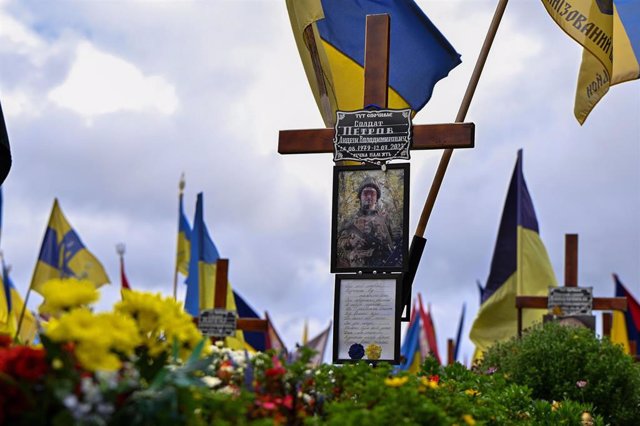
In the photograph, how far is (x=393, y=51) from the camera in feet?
33.4

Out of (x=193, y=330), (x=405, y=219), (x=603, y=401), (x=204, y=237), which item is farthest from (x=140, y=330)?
(x=204, y=237)

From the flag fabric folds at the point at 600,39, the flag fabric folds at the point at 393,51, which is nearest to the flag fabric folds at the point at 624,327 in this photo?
the flag fabric folds at the point at 600,39

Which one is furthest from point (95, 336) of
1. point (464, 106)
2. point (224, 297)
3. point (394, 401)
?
point (224, 297)

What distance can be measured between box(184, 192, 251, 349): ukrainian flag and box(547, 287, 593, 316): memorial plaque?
706 centimetres

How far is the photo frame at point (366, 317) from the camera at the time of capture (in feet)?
26.1

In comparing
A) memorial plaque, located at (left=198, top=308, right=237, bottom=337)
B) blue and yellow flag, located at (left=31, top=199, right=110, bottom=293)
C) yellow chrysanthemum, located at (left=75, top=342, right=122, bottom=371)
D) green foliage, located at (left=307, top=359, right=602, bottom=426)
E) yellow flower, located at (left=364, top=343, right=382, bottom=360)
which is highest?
blue and yellow flag, located at (left=31, top=199, right=110, bottom=293)

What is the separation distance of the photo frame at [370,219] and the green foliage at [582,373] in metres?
4.19

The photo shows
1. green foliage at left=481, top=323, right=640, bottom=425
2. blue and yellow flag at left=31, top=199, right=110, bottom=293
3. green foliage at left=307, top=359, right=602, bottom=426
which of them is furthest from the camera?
blue and yellow flag at left=31, top=199, right=110, bottom=293

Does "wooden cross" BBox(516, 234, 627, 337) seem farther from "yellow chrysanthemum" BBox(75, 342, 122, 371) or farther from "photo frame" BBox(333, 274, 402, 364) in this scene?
"yellow chrysanthemum" BBox(75, 342, 122, 371)

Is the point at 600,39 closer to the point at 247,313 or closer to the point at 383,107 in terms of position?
the point at 383,107

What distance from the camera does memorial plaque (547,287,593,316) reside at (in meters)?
16.8

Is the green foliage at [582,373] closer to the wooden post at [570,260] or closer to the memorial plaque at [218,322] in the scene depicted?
the wooden post at [570,260]

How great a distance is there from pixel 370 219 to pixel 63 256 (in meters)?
18.1

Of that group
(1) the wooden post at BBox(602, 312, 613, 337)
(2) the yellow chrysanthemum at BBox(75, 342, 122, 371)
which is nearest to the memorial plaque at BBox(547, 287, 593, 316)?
(1) the wooden post at BBox(602, 312, 613, 337)
